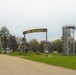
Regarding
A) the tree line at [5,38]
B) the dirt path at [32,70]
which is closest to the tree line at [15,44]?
the tree line at [5,38]

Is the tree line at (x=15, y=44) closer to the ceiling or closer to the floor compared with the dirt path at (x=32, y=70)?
closer to the ceiling

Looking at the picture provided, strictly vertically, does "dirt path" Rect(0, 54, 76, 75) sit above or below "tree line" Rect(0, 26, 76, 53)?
below

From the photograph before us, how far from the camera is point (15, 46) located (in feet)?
405

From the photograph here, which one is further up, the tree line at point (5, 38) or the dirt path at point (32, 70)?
the tree line at point (5, 38)

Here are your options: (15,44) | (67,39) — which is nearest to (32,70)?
(67,39)

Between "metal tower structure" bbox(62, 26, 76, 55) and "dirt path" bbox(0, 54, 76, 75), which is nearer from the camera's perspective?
"dirt path" bbox(0, 54, 76, 75)

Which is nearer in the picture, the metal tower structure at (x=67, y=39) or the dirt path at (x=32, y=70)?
the dirt path at (x=32, y=70)

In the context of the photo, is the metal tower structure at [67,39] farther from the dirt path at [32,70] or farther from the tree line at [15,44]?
the dirt path at [32,70]

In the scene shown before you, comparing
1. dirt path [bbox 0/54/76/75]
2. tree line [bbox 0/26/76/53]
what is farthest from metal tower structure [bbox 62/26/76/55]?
dirt path [bbox 0/54/76/75]

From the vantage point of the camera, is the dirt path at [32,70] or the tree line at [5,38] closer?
the dirt path at [32,70]

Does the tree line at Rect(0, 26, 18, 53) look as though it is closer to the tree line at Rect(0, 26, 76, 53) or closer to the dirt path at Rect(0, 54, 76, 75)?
the tree line at Rect(0, 26, 76, 53)

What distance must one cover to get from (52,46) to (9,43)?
26820 millimetres

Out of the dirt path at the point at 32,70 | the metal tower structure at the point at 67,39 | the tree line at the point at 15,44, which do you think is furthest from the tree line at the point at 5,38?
the dirt path at the point at 32,70

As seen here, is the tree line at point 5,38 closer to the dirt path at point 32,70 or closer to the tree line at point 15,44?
the tree line at point 15,44
